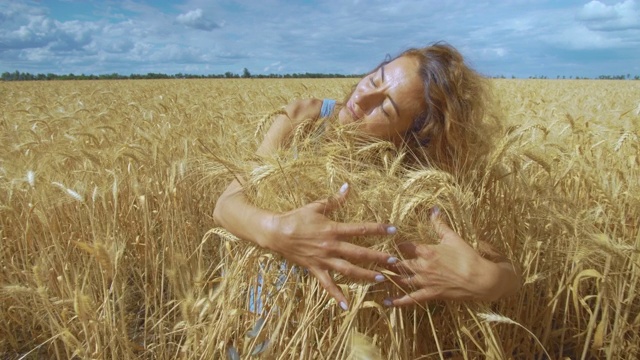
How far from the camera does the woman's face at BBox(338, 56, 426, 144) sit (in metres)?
1.62

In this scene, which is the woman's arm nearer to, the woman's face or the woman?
the woman

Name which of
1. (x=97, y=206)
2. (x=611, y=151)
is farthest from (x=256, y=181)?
(x=611, y=151)

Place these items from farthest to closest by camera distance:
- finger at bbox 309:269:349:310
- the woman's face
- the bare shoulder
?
the bare shoulder < the woman's face < finger at bbox 309:269:349:310

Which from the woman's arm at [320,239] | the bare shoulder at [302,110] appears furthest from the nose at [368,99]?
the woman's arm at [320,239]

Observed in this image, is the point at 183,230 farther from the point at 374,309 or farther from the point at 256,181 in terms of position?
the point at 374,309

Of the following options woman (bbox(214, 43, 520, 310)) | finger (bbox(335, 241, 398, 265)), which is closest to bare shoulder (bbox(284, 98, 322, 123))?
woman (bbox(214, 43, 520, 310))

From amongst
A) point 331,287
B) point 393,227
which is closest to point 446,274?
point 393,227

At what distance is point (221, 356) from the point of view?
136 centimetres

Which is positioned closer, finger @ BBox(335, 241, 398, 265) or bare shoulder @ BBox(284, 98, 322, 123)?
finger @ BBox(335, 241, 398, 265)

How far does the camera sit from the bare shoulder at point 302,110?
75.2 inches

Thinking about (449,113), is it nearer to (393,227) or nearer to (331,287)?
(393,227)

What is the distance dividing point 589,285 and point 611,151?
91 cm

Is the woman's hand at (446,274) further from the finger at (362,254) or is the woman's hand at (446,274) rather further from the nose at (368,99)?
the nose at (368,99)

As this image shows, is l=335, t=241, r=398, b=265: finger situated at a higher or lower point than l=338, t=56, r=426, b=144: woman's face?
lower
